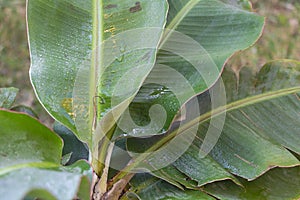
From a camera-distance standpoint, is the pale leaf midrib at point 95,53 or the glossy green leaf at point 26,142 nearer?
the glossy green leaf at point 26,142

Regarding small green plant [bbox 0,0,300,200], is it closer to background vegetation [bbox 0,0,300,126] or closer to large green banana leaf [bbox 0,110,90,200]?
large green banana leaf [bbox 0,110,90,200]

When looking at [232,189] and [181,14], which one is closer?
→ [232,189]

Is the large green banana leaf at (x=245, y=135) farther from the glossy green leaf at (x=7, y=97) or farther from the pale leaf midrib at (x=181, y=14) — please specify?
the glossy green leaf at (x=7, y=97)

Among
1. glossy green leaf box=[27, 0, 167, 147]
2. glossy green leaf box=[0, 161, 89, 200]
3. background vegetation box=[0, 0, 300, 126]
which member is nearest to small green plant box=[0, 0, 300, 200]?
glossy green leaf box=[27, 0, 167, 147]

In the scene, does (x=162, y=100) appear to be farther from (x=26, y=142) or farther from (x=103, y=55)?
(x=26, y=142)

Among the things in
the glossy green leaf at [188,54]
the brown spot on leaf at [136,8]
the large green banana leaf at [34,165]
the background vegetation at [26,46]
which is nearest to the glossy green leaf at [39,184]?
the large green banana leaf at [34,165]

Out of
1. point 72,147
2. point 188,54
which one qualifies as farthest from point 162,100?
point 72,147

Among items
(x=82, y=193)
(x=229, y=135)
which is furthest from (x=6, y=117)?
(x=229, y=135)
